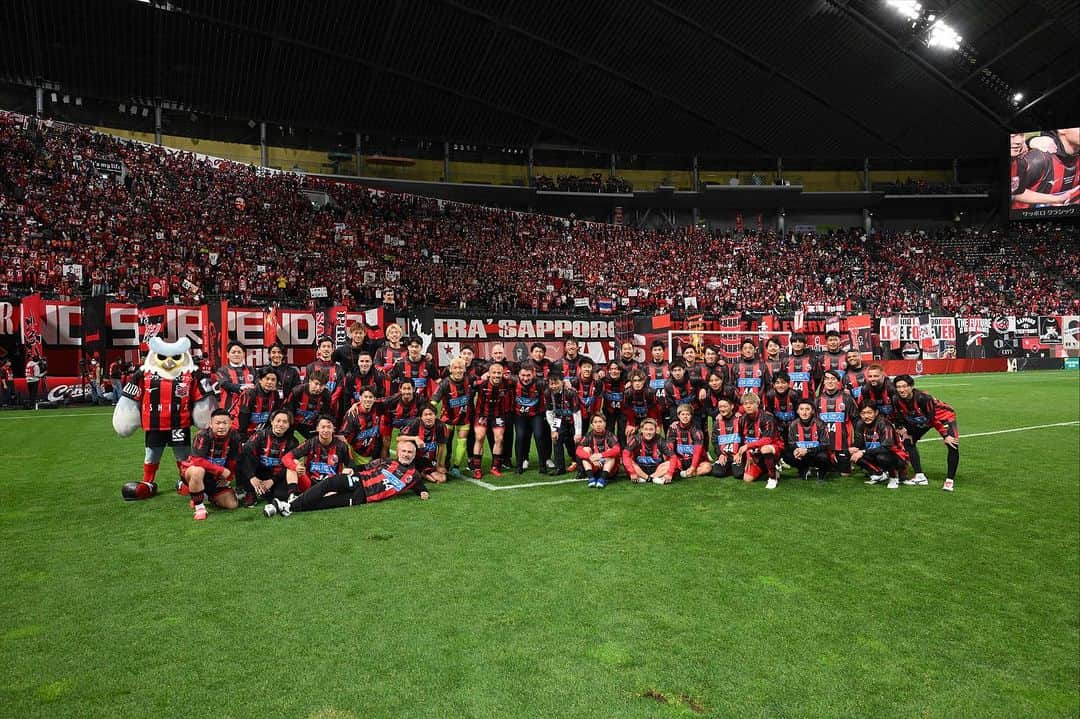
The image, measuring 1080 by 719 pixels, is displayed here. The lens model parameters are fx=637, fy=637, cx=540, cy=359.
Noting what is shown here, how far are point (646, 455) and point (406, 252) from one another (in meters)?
26.9

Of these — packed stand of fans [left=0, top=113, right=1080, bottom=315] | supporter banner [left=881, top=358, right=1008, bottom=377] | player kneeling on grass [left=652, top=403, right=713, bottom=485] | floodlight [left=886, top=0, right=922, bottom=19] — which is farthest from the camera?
floodlight [left=886, top=0, right=922, bottom=19]

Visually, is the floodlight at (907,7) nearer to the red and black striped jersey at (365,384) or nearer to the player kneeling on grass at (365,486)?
the red and black striped jersey at (365,384)

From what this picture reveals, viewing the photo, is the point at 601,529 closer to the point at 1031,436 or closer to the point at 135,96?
the point at 1031,436

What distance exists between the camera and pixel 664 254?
4259 centimetres

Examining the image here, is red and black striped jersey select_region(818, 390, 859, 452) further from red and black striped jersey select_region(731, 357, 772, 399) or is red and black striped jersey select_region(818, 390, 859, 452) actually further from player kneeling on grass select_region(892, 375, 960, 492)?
red and black striped jersey select_region(731, 357, 772, 399)

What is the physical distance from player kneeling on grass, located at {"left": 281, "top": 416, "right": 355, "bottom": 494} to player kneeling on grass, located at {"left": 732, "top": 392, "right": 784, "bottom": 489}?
5301mm

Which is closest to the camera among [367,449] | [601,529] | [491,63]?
[601,529]

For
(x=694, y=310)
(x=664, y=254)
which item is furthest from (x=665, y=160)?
(x=694, y=310)

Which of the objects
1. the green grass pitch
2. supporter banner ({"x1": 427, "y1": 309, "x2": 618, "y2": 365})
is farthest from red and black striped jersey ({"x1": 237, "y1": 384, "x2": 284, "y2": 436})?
supporter banner ({"x1": 427, "y1": 309, "x2": 618, "y2": 365})

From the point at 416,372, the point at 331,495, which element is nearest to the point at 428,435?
the point at 416,372

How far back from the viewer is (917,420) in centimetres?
866

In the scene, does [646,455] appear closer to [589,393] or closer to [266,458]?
[589,393]

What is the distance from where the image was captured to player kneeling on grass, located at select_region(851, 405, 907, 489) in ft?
27.6

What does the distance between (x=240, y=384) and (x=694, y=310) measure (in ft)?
85.0
